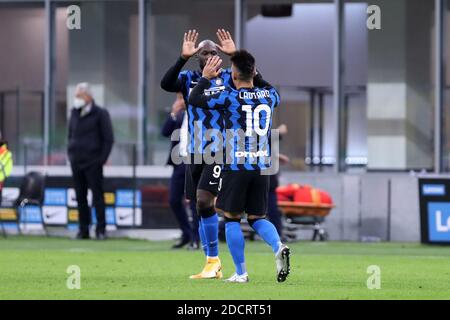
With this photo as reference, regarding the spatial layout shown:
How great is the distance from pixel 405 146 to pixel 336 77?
1.70 m

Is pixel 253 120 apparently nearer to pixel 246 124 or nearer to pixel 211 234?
pixel 246 124

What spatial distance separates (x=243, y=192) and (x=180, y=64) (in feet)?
5.63

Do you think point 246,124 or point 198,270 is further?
point 198,270

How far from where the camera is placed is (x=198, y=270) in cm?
1462

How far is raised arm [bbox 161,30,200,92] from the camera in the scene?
42.8 feet

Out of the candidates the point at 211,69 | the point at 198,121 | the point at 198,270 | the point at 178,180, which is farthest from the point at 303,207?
the point at 211,69

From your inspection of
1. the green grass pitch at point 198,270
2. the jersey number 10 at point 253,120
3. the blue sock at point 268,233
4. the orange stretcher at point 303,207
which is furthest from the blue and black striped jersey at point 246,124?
the orange stretcher at point 303,207

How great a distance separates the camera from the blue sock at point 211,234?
13.5 m

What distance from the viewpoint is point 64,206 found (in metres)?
23.2

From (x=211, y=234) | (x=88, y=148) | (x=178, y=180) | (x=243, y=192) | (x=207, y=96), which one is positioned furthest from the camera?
(x=88, y=148)

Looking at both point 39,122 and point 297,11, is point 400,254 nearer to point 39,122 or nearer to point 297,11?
point 297,11

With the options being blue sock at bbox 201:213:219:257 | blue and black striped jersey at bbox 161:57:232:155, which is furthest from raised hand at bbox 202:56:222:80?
blue sock at bbox 201:213:219:257
